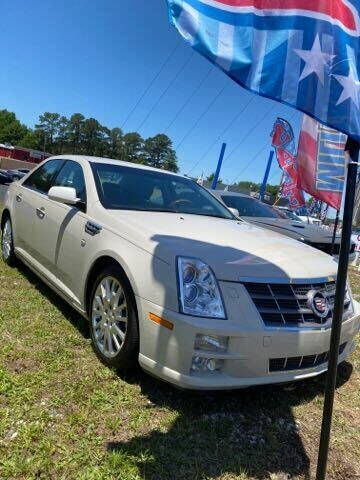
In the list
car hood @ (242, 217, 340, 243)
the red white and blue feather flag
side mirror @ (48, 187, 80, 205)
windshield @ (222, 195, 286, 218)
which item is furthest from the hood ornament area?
windshield @ (222, 195, 286, 218)

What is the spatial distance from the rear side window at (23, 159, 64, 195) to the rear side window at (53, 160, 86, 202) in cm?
16

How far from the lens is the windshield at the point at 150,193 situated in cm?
418

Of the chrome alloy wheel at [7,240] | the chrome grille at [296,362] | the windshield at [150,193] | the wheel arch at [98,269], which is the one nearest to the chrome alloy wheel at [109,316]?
the wheel arch at [98,269]

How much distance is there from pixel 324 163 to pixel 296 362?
4.62 m

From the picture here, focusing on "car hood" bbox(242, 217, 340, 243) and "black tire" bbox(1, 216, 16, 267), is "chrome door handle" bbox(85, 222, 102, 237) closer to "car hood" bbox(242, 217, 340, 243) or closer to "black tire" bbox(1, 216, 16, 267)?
"black tire" bbox(1, 216, 16, 267)

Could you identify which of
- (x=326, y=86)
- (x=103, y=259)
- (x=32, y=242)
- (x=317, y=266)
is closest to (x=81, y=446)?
(x=103, y=259)

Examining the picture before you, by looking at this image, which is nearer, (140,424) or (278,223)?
(140,424)

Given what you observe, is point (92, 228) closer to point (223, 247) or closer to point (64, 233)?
point (64, 233)

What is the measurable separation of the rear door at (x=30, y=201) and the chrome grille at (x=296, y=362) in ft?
10.1

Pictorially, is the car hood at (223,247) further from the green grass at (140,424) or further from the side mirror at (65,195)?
the green grass at (140,424)

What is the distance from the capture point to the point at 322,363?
325cm

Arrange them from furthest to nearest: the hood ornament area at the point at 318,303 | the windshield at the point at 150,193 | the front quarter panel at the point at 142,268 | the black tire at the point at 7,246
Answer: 1. the black tire at the point at 7,246
2. the windshield at the point at 150,193
3. the hood ornament area at the point at 318,303
4. the front quarter panel at the point at 142,268

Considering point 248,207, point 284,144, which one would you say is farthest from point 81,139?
point 248,207

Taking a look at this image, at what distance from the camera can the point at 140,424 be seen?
9.41 feet
